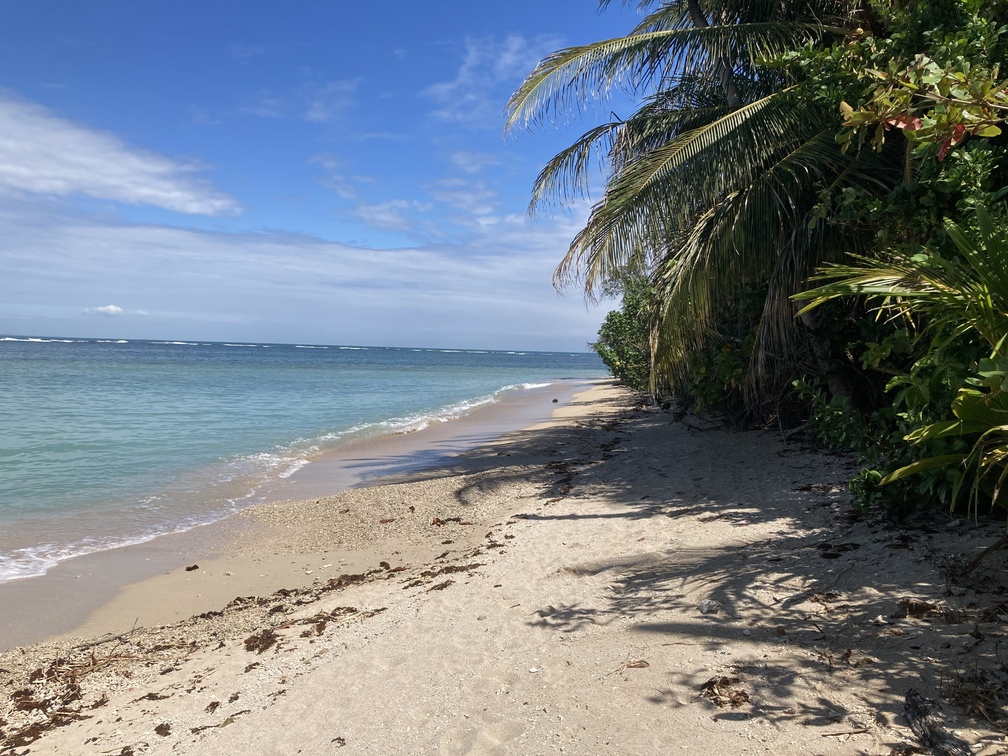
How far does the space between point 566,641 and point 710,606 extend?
84cm

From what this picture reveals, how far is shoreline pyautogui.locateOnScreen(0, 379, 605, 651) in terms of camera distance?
5.34 meters

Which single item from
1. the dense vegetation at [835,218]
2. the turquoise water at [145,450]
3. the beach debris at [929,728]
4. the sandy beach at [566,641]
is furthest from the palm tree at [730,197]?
the turquoise water at [145,450]

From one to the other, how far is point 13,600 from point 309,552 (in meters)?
2.48

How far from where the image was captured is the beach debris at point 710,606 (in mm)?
3707

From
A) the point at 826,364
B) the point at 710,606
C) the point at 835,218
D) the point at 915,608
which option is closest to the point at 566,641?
the point at 710,606

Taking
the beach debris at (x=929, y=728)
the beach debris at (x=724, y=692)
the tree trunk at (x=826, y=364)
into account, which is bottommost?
the beach debris at (x=724, y=692)

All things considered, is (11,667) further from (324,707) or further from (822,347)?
(822,347)

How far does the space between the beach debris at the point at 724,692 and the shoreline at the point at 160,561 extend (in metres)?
4.24

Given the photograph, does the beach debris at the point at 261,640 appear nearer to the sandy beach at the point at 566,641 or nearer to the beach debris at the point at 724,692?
the sandy beach at the point at 566,641

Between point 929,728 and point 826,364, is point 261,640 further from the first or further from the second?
point 826,364

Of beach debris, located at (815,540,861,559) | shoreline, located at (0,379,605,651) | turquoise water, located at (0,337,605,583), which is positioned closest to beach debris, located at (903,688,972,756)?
beach debris, located at (815,540,861,559)

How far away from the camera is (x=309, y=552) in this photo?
6.80m

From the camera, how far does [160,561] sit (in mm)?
6715

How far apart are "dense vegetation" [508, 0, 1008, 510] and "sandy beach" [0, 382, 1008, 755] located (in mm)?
663
